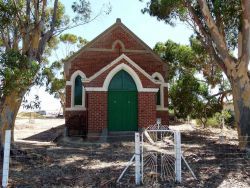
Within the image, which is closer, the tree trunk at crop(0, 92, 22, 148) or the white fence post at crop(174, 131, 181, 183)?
the white fence post at crop(174, 131, 181, 183)

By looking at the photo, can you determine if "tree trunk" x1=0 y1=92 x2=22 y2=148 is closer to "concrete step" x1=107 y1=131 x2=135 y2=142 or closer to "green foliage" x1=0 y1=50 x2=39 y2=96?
"green foliage" x1=0 y1=50 x2=39 y2=96

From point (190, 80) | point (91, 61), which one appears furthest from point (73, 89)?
point (190, 80)

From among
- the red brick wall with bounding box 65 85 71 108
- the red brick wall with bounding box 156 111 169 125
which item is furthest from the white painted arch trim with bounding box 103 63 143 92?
the red brick wall with bounding box 65 85 71 108

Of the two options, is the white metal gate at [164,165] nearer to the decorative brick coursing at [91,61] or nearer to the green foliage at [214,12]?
the green foliage at [214,12]

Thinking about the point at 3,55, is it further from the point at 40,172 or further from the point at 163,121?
the point at 163,121

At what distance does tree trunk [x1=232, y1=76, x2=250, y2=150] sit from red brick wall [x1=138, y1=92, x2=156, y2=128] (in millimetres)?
7067

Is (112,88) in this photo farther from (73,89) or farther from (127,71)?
(73,89)

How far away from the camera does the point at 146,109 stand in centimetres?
2066

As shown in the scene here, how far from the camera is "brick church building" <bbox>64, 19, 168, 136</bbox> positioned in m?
20.2

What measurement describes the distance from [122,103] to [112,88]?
109 cm

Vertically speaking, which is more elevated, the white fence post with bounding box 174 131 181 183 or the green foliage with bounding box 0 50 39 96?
the green foliage with bounding box 0 50 39 96

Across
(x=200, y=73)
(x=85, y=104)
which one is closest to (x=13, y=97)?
(x=85, y=104)

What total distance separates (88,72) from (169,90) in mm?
6034

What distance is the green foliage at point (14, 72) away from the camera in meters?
10.4
